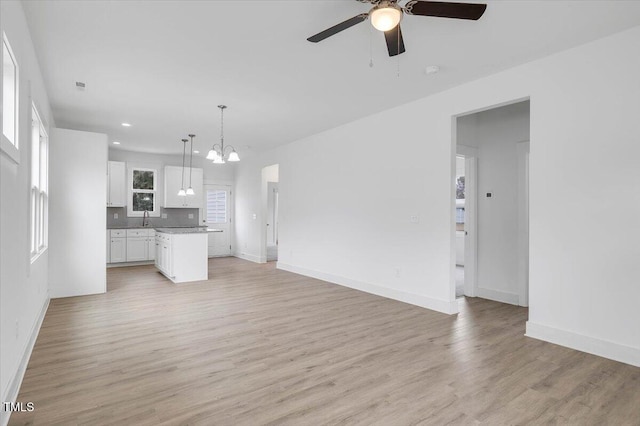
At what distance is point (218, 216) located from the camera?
10.1 m

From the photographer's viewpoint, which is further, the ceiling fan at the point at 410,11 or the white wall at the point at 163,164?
the white wall at the point at 163,164

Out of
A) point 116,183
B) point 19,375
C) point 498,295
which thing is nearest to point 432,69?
point 498,295

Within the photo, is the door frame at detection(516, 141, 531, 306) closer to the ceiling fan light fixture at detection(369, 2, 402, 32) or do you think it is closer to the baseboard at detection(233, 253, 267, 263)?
the ceiling fan light fixture at detection(369, 2, 402, 32)

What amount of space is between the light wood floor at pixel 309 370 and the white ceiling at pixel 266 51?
2.71 meters

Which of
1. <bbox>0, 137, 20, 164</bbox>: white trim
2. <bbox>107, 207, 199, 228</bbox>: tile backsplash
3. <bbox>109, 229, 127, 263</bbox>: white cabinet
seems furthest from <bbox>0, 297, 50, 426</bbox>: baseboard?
<bbox>107, 207, 199, 228</bbox>: tile backsplash

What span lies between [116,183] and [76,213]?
3.24 meters

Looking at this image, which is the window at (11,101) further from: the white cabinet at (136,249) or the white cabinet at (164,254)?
the white cabinet at (136,249)

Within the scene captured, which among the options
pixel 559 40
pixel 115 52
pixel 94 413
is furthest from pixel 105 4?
pixel 559 40

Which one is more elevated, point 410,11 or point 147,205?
point 410,11

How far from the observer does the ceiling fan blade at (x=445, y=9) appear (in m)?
2.12

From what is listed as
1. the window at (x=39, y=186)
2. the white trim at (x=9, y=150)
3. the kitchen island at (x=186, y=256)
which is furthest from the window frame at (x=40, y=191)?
the kitchen island at (x=186, y=256)

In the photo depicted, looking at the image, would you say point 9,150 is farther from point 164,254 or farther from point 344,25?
point 164,254

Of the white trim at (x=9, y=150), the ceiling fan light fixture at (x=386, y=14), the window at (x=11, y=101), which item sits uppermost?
the ceiling fan light fixture at (x=386, y=14)

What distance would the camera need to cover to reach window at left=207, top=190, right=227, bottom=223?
9.95m
